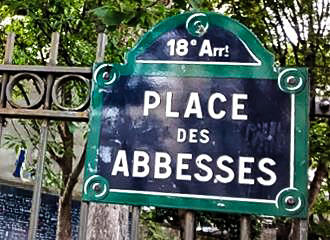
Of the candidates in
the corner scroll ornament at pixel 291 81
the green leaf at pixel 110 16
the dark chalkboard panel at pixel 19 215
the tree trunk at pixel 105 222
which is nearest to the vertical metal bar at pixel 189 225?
the corner scroll ornament at pixel 291 81

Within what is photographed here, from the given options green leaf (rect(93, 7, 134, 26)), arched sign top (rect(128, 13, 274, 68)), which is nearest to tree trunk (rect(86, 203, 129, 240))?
green leaf (rect(93, 7, 134, 26))

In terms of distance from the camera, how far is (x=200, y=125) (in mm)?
1376

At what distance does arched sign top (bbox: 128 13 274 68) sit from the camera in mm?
1406

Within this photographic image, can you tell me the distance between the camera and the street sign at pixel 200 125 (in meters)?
1.32

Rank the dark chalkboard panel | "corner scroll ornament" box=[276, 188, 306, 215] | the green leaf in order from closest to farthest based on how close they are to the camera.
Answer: "corner scroll ornament" box=[276, 188, 306, 215]
the green leaf
the dark chalkboard panel

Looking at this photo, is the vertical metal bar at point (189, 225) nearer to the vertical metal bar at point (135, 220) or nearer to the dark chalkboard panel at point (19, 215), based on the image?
the vertical metal bar at point (135, 220)

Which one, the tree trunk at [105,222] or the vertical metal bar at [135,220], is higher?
the tree trunk at [105,222]

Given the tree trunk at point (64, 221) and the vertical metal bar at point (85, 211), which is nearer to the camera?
the vertical metal bar at point (85, 211)

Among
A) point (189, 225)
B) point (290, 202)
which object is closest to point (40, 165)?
point (189, 225)

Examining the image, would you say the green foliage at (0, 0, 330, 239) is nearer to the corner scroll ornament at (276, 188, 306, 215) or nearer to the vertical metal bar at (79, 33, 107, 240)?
the vertical metal bar at (79, 33, 107, 240)

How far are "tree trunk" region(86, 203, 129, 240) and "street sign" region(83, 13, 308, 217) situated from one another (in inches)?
91.0

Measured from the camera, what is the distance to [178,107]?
1.41m

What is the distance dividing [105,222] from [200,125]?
2.43 m

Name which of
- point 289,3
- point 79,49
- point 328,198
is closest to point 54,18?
point 79,49
